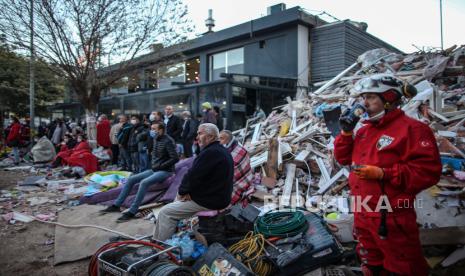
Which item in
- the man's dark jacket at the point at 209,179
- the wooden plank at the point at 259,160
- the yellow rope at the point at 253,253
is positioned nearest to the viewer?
the yellow rope at the point at 253,253

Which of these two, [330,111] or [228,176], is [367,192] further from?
[330,111]

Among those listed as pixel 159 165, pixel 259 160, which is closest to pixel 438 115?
pixel 259 160

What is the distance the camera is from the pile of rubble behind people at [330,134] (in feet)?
20.2

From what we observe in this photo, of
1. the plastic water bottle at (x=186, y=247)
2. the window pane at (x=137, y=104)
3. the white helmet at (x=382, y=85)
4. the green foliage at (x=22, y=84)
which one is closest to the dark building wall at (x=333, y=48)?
the window pane at (x=137, y=104)

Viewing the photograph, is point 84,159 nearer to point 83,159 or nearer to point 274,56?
point 83,159

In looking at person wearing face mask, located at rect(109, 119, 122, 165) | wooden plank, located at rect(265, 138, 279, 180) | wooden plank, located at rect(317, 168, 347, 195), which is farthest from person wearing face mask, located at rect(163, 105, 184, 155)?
wooden plank, located at rect(317, 168, 347, 195)

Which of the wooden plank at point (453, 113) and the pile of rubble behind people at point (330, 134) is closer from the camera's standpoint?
A: the pile of rubble behind people at point (330, 134)

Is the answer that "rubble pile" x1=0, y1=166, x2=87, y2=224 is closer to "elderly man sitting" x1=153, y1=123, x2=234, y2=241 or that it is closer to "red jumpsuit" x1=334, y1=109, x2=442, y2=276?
"elderly man sitting" x1=153, y1=123, x2=234, y2=241

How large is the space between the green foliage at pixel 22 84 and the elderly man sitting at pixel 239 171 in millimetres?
8285

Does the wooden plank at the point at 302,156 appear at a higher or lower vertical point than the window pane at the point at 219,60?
lower

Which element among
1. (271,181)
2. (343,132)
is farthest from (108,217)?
(343,132)

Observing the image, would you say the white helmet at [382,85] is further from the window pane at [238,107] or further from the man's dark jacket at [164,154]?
the window pane at [238,107]

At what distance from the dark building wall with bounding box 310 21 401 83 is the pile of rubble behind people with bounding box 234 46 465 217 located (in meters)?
4.46

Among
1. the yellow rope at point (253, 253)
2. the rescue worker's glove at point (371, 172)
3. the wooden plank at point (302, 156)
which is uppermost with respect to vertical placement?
the rescue worker's glove at point (371, 172)
